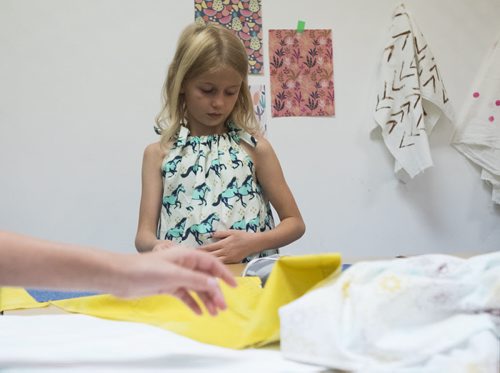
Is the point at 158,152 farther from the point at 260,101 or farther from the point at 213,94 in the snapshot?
the point at 260,101

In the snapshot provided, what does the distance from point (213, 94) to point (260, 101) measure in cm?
65

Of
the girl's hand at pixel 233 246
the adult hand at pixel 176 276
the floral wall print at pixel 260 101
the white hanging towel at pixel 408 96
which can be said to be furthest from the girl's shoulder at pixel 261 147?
the adult hand at pixel 176 276

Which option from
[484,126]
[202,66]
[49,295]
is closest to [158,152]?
[202,66]

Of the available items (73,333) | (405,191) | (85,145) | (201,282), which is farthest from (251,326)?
(405,191)

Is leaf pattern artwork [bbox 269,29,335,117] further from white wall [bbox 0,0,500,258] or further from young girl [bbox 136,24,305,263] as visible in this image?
young girl [bbox 136,24,305,263]

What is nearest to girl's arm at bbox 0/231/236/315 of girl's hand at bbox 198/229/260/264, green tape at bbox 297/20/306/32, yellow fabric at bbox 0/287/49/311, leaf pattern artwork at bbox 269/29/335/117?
yellow fabric at bbox 0/287/49/311

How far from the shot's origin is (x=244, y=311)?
0.70m

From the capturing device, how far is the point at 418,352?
496 millimetres

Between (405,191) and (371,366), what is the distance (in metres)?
1.61

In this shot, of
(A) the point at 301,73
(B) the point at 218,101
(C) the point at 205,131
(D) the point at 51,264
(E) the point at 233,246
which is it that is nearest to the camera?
(D) the point at 51,264

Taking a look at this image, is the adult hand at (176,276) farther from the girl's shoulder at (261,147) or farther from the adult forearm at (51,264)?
the girl's shoulder at (261,147)

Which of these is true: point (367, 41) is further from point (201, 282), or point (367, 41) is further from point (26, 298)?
point (201, 282)

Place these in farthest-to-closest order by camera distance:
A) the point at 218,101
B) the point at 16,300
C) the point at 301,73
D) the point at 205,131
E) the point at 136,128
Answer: the point at 301,73 < the point at 136,128 < the point at 205,131 < the point at 218,101 < the point at 16,300

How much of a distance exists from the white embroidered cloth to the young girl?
0.66m
